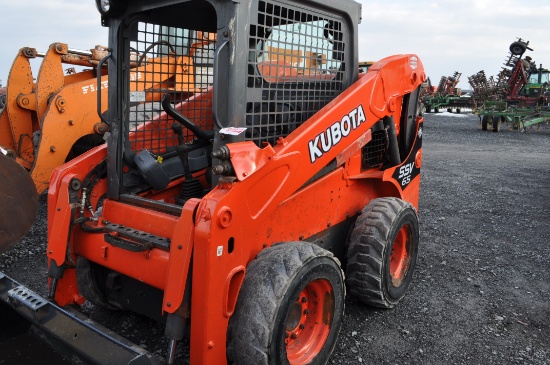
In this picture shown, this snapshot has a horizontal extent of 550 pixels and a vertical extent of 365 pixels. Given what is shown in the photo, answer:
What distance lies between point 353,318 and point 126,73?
226 cm

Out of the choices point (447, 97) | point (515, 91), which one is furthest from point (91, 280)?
point (447, 97)

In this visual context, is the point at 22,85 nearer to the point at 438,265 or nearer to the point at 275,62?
the point at 275,62

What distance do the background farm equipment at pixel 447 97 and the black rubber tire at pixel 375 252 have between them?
2829cm

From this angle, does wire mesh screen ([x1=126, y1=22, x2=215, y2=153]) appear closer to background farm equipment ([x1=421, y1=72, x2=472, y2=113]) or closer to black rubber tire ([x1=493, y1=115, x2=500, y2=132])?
black rubber tire ([x1=493, y1=115, x2=500, y2=132])

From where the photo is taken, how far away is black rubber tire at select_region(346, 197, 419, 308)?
134 inches

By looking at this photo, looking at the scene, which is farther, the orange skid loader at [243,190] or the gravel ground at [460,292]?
the gravel ground at [460,292]

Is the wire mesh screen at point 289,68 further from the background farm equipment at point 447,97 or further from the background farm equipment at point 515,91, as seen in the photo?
the background farm equipment at point 447,97

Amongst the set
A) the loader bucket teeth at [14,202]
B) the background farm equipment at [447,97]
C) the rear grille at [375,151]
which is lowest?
the loader bucket teeth at [14,202]

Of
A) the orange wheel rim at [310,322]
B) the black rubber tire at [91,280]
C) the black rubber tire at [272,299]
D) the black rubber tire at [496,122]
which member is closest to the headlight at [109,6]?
the black rubber tire at [91,280]

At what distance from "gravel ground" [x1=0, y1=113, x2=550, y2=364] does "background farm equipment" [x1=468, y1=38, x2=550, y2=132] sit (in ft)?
47.0

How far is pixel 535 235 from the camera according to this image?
574 centimetres

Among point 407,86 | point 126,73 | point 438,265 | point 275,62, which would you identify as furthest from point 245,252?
point 438,265

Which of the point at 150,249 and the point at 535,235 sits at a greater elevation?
the point at 150,249

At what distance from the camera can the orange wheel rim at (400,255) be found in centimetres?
390
